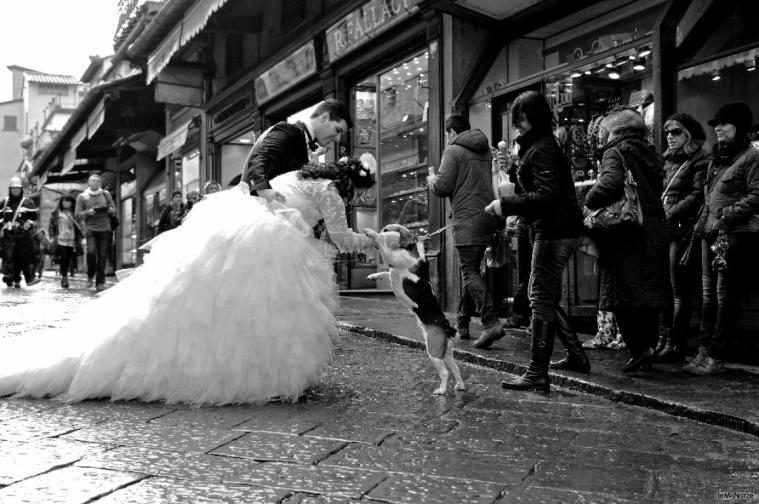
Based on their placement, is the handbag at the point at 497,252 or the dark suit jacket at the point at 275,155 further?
the handbag at the point at 497,252

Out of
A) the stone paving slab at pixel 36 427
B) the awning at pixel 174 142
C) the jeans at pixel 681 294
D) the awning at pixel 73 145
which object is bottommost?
the stone paving slab at pixel 36 427

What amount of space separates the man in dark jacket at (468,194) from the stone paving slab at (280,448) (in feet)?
11.4

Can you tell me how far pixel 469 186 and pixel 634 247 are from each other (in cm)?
203

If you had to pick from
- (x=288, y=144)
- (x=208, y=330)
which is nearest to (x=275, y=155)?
(x=288, y=144)

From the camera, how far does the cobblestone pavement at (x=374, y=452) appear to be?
2703mm

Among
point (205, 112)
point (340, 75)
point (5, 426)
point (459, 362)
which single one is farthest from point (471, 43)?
point (205, 112)

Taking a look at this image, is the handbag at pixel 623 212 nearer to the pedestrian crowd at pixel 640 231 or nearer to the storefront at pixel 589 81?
the pedestrian crowd at pixel 640 231

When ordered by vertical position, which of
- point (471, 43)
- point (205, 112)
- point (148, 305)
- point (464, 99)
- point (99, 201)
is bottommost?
point (148, 305)

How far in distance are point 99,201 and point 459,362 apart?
894cm

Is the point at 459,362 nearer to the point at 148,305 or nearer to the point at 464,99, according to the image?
the point at 148,305

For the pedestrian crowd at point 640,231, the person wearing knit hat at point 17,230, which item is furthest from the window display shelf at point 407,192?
the person wearing knit hat at point 17,230

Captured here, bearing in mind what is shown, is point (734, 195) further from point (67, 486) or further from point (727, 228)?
point (67, 486)

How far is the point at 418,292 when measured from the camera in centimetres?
455

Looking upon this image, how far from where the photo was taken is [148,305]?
13.9 ft
